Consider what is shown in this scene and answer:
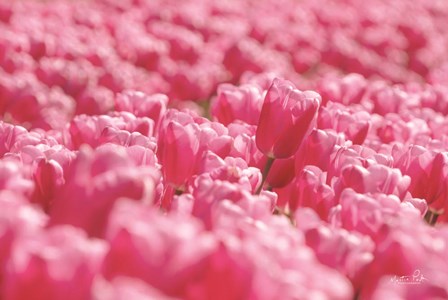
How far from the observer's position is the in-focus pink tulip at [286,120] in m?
2.00

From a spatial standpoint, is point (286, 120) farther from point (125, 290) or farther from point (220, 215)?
point (125, 290)

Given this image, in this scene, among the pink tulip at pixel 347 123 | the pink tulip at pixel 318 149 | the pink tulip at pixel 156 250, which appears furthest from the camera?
the pink tulip at pixel 347 123

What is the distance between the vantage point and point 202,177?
168 cm

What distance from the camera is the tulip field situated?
110 centimetres

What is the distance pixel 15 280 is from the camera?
3.51 ft

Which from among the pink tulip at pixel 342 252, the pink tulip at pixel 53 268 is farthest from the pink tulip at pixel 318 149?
the pink tulip at pixel 53 268

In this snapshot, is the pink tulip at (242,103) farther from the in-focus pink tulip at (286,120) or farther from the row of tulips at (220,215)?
the in-focus pink tulip at (286,120)

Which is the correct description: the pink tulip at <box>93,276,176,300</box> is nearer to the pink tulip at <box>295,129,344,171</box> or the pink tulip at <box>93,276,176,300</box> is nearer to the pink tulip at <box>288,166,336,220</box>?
the pink tulip at <box>288,166,336,220</box>

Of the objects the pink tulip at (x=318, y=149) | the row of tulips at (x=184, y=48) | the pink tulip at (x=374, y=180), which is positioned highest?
the pink tulip at (x=374, y=180)

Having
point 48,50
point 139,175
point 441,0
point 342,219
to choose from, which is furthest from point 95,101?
point 441,0

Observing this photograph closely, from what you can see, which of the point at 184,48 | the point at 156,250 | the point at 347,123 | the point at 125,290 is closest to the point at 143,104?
the point at 347,123

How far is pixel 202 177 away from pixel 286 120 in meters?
0.41

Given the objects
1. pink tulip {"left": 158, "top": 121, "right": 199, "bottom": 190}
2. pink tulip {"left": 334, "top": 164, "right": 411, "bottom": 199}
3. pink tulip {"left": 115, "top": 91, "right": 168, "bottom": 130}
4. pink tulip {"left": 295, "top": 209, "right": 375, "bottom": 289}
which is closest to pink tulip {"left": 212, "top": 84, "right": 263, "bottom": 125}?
pink tulip {"left": 115, "top": 91, "right": 168, "bottom": 130}
